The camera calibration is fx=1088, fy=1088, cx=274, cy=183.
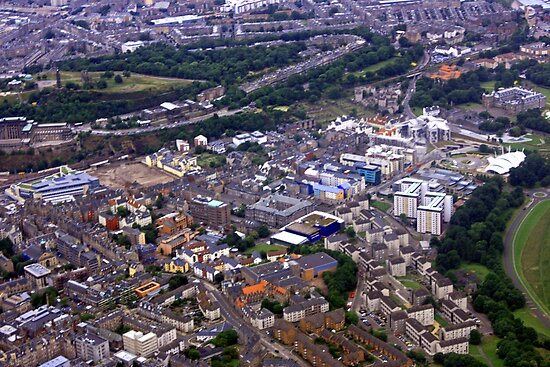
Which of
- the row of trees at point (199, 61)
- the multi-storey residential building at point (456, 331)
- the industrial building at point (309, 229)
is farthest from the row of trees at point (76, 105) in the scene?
the multi-storey residential building at point (456, 331)

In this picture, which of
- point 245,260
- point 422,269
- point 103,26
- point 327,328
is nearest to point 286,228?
point 245,260

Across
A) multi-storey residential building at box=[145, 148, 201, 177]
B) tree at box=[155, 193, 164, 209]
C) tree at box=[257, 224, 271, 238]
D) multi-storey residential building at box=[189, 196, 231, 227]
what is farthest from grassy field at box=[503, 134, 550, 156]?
tree at box=[155, 193, 164, 209]

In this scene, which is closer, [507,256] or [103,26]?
[507,256]

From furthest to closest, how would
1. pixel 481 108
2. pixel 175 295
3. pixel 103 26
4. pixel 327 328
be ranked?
pixel 103 26 → pixel 481 108 → pixel 175 295 → pixel 327 328

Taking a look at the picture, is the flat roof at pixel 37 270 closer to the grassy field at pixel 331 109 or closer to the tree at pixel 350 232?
the tree at pixel 350 232

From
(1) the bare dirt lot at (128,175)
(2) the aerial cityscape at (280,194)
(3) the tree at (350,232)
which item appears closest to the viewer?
(2) the aerial cityscape at (280,194)

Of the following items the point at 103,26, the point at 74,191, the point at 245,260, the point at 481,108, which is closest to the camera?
the point at 245,260

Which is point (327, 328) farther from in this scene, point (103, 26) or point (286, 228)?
point (103, 26)
